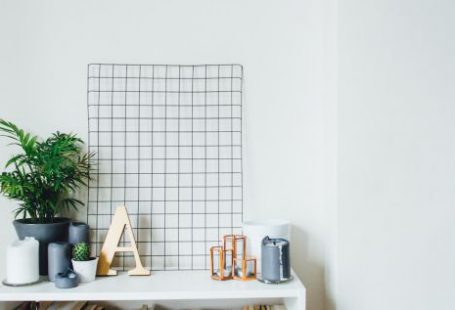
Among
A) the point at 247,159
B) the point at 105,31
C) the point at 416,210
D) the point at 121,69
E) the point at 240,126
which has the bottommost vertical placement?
the point at 416,210

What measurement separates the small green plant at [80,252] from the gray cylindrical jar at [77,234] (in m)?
0.04

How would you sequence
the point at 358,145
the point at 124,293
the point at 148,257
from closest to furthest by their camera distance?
the point at 124,293 → the point at 358,145 → the point at 148,257

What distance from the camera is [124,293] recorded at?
148 centimetres

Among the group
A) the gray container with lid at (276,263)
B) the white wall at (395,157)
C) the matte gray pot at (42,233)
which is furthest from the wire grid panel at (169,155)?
the white wall at (395,157)

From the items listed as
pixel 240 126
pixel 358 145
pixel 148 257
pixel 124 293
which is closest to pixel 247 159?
pixel 240 126

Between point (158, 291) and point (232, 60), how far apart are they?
92cm

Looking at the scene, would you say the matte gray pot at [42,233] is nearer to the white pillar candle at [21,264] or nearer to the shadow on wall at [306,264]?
the white pillar candle at [21,264]

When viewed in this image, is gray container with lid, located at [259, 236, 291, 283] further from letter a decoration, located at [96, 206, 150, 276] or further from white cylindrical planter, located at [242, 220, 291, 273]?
letter a decoration, located at [96, 206, 150, 276]

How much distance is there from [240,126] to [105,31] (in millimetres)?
654

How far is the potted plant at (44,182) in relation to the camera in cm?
163

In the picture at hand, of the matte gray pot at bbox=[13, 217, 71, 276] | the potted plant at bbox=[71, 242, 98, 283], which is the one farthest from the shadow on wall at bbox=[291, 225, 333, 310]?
the matte gray pot at bbox=[13, 217, 71, 276]

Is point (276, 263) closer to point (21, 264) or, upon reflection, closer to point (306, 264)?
point (306, 264)

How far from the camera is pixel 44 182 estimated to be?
5.51 feet

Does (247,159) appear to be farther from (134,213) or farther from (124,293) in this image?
(124,293)
